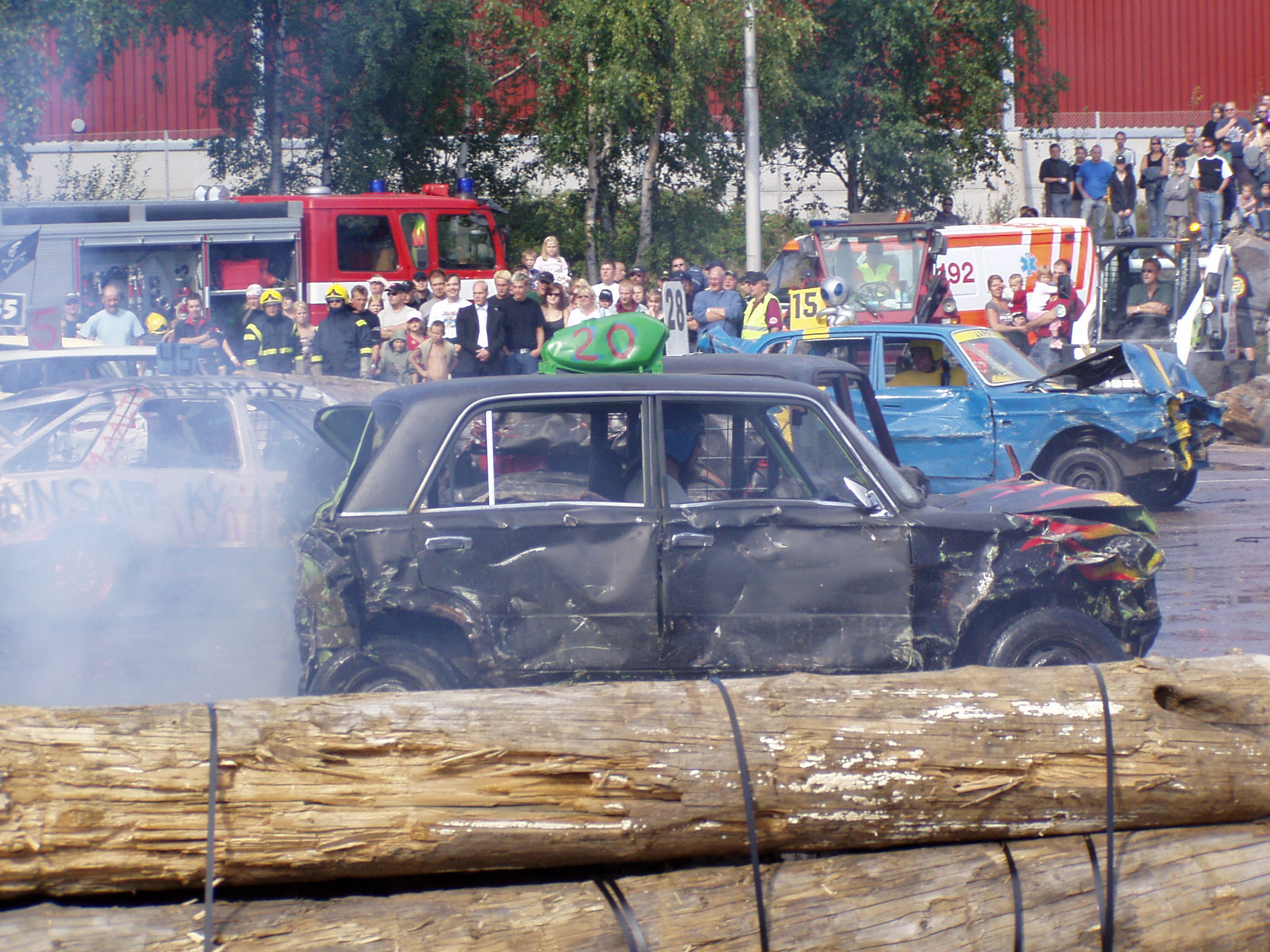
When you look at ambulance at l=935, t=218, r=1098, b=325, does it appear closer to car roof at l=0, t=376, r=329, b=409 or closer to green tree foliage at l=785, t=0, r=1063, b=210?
green tree foliage at l=785, t=0, r=1063, b=210

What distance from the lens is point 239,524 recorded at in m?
8.14

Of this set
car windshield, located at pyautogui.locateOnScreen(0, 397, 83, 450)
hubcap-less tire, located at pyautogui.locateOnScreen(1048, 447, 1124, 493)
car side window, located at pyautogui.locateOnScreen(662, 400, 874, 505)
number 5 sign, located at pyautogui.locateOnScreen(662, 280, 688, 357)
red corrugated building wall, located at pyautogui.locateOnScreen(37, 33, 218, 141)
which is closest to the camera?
car side window, located at pyautogui.locateOnScreen(662, 400, 874, 505)

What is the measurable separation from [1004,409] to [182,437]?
254 inches

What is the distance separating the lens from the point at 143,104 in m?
32.7

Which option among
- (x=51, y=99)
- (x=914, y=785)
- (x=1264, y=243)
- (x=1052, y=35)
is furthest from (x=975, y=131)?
(x=914, y=785)

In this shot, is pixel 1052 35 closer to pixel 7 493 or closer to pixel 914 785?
pixel 7 493

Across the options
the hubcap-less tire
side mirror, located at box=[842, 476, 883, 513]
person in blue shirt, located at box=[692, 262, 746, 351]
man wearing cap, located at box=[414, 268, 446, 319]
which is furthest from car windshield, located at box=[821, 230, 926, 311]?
side mirror, located at box=[842, 476, 883, 513]

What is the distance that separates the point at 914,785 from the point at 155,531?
6081 millimetres

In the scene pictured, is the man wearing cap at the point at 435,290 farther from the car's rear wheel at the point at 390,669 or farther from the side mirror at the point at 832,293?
the car's rear wheel at the point at 390,669

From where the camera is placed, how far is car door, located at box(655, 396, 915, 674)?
200 inches

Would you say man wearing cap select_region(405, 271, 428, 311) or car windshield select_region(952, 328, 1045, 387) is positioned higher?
man wearing cap select_region(405, 271, 428, 311)

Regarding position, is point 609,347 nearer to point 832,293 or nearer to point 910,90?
point 832,293

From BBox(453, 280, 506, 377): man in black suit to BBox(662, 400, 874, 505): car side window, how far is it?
767cm

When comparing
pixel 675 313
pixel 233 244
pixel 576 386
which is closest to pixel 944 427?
pixel 675 313
